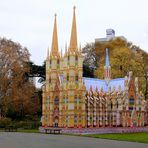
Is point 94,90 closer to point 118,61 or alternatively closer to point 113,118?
point 113,118

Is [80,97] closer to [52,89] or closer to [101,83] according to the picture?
[52,89]

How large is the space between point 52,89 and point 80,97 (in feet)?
15.0

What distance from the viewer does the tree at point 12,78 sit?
55344mm

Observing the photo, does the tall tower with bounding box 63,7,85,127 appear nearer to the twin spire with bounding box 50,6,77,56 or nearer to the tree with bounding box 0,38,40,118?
the twin spire with bounding box 50,6,77,56

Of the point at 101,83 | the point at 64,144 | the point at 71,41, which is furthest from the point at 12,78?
the point at 64,144

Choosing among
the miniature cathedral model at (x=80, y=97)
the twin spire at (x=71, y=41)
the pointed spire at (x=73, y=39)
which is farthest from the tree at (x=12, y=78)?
the pointed spire at (x=73, y=39)

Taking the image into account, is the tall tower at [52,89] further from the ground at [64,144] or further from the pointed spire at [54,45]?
the ground at [64,144]

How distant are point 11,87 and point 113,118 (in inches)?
676

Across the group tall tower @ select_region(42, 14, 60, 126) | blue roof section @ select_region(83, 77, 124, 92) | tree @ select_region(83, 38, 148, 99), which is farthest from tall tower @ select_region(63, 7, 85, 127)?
tree @ select_region(83, 38, 148, 99)

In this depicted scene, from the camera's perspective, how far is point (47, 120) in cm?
4891

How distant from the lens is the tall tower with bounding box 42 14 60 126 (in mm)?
48062

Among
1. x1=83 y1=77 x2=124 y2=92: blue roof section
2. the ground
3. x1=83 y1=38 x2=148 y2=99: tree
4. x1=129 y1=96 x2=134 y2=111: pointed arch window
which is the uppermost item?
x1=83 y1=38 x2=148 y2=99: tree

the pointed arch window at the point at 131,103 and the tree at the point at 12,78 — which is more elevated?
the tree at the point at 12,78

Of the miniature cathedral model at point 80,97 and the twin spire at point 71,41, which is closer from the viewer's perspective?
the miniature cathedral model at point 80,97
